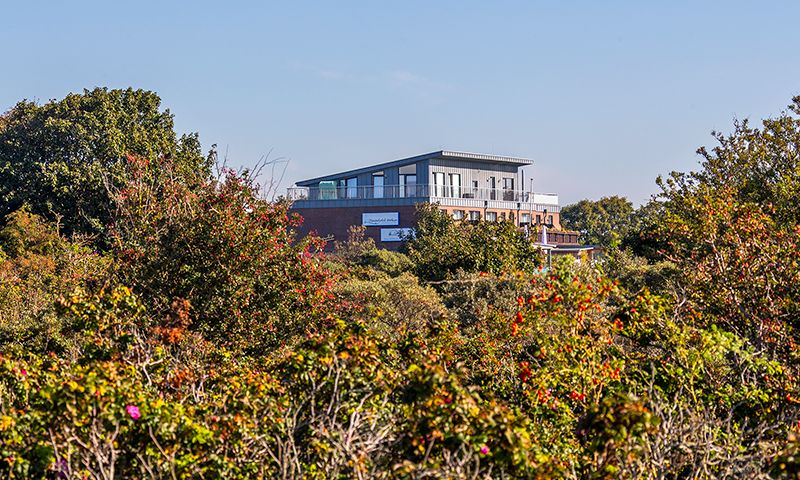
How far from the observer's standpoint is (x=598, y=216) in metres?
84.1

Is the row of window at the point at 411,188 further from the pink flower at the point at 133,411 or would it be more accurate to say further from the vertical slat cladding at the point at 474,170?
the pink flower at the point at 133,411

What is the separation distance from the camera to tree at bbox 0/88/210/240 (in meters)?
37.7

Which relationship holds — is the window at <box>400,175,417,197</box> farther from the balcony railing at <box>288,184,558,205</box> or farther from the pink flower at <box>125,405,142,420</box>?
the pink flower at <box>125,405,142,420</box>

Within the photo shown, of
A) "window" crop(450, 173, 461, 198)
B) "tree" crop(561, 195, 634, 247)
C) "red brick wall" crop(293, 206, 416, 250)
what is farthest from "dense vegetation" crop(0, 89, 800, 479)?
"tree" crop(561, 195, 634, 247)

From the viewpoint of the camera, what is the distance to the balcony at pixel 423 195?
221 feet

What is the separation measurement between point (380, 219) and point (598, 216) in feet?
79.8

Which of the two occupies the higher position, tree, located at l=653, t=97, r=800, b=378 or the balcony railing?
the balcony railing

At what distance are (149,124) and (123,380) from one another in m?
36.0

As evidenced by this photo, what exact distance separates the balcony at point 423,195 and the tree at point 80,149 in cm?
2571

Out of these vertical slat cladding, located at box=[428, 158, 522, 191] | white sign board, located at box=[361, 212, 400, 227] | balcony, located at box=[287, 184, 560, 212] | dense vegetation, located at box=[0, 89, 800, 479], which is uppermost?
vertical slat cladding, located at box=[428, 158, 522, 191]

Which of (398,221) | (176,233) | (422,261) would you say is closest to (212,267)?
(176,233)

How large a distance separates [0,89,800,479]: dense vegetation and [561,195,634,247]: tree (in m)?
60.4

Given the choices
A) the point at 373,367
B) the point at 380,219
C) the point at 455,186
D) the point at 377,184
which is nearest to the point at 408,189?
the point at 380,219

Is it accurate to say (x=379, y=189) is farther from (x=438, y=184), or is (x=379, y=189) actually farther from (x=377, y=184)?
(x=438, y=184)
